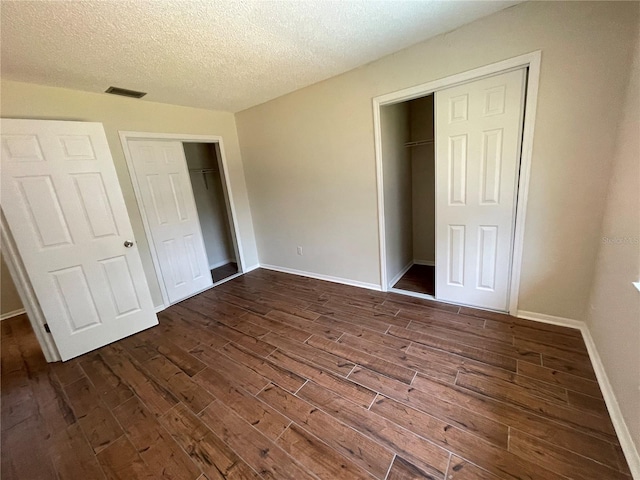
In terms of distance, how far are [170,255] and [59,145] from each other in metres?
1.50

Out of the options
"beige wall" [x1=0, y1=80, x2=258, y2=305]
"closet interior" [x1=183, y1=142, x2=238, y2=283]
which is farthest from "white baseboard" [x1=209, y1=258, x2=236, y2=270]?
"beige wall" [x1=0, y1=80, x2=258, y2=305]

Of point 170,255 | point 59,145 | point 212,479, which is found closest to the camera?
point 212,479

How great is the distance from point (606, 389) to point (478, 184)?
5.17 ft

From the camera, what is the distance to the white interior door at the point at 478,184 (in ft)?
6.55

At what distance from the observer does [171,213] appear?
3.18 metres

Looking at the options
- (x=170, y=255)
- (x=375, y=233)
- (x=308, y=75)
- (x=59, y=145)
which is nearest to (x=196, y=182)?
(x=170, y=255)

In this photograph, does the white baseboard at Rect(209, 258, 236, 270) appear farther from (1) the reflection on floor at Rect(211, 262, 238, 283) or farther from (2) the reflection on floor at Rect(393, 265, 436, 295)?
(2) the reflection on floor at Rect(393, 265, 436, 295)

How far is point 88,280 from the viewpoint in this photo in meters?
2.36

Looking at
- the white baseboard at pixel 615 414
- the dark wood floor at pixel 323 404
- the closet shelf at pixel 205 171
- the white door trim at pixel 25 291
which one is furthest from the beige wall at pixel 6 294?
the white baseboard at pixel 615 414

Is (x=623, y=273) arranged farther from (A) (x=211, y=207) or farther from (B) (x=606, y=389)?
(A) (x=211, y=207)

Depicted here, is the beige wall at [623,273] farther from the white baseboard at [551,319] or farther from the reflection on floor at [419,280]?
the reflection on floor at [419,280]

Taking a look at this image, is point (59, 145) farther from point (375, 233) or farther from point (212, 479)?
point (375, 233)

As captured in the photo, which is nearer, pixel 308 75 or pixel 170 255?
pixel 308 75

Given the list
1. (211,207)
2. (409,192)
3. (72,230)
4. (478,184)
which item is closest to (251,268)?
(211,207)
